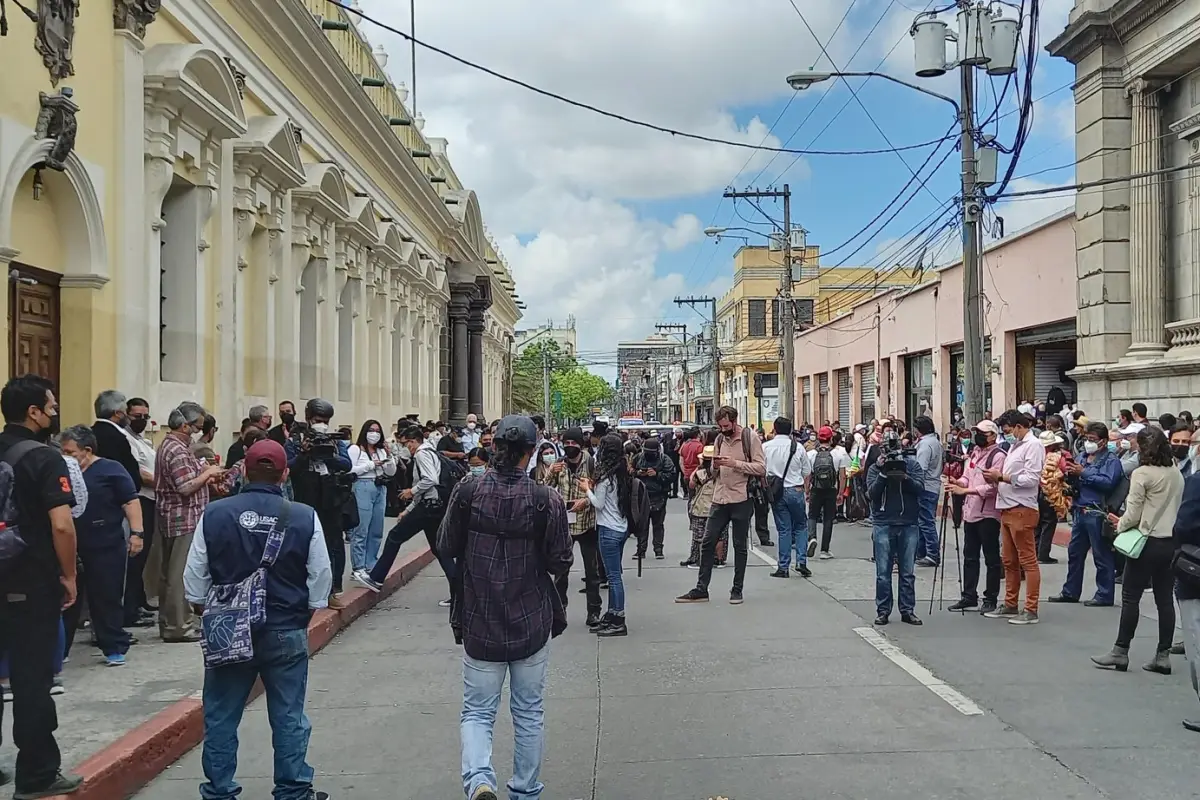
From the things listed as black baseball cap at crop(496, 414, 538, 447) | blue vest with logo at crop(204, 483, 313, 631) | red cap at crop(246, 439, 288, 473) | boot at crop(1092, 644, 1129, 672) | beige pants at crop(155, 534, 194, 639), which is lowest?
boot at crop(1092, 644, 1129, 672)

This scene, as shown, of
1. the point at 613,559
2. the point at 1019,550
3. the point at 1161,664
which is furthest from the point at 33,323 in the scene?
the point at 1161,664

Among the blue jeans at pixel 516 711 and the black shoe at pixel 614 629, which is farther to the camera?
the black shoe at pixel 614 629

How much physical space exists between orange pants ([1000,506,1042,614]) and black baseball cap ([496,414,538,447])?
18.8 ft

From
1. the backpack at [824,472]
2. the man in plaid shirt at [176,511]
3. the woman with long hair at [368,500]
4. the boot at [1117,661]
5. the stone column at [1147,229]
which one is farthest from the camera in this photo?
the stone column at [1147,229]

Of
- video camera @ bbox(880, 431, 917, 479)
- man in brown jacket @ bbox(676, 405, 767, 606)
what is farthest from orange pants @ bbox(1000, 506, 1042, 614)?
man in brown jacket @ bbox(676, 405, 767, 606)

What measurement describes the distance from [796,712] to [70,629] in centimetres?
509

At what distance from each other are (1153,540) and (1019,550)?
1.91 meters

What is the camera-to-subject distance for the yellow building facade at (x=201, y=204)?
9453 mm

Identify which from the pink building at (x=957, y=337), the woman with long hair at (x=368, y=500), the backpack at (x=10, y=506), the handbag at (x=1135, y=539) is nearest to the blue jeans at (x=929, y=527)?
the pink building at (x=957, y=337)

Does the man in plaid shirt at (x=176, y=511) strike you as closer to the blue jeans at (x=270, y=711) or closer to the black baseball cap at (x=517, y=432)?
the blue jeans at (x=270, y=711)

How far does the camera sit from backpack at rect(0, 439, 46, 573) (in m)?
4.75

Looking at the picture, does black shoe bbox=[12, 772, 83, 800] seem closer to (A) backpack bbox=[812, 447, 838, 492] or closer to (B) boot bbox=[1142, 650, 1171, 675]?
(B) boot bbox=[1142, 650, 1171, 675]

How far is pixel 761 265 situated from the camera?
2596 inches

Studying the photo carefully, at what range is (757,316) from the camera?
65625mm
